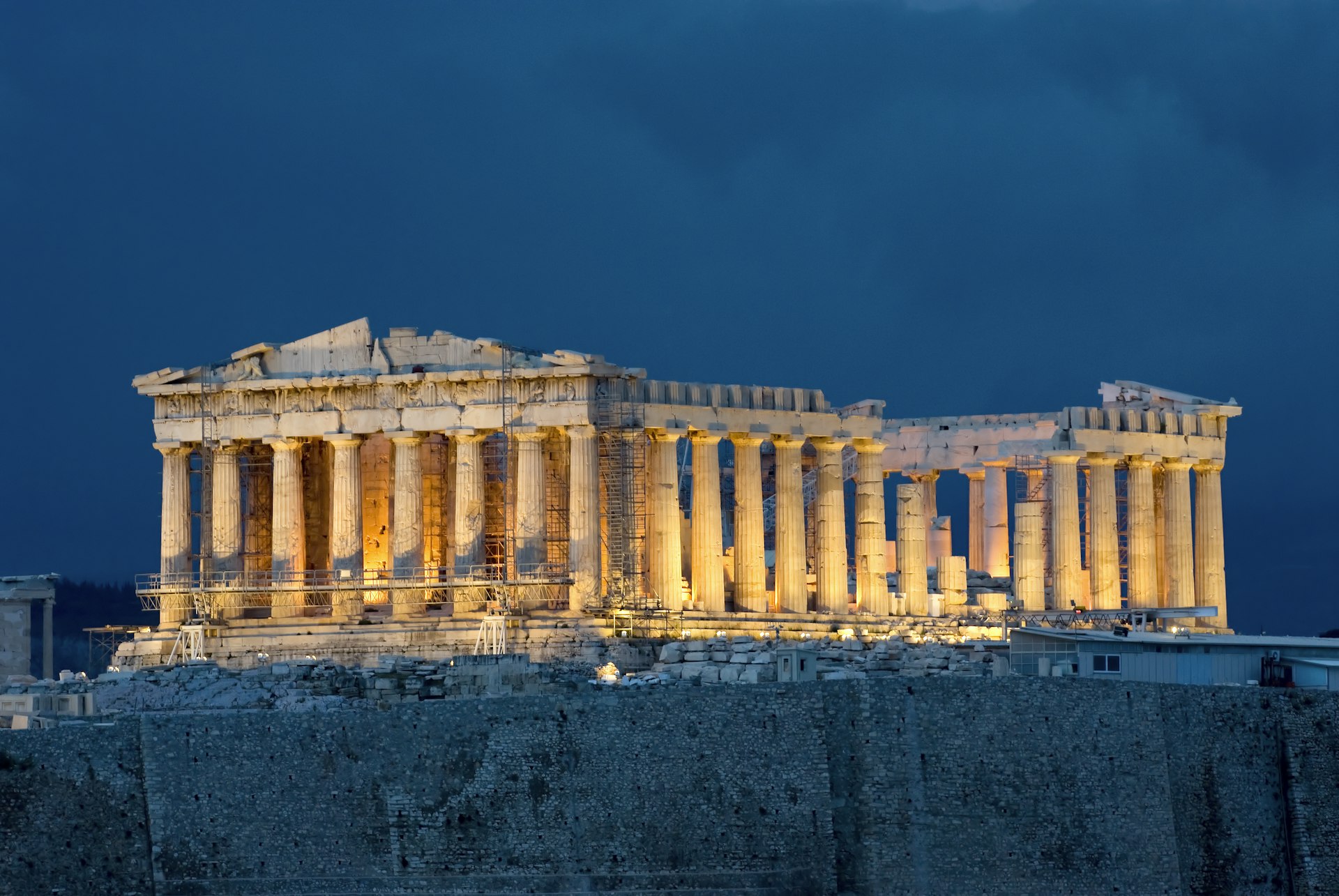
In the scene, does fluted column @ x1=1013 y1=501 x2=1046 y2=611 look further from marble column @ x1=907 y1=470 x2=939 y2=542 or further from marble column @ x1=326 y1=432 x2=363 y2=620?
marble column @ x1=326 y1=432 x2=363 y2=620

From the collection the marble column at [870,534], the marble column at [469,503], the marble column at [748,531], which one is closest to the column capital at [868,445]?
the marble column at [870,534]

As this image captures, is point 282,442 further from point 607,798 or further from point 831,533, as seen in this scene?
point 607,798

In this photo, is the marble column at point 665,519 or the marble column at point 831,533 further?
the marble column at point 831,533

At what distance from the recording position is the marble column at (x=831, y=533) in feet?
374

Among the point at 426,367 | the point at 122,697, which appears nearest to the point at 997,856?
the point at 122,697

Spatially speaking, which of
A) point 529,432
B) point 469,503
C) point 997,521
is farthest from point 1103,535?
point 469,503

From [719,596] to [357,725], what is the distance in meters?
32.6

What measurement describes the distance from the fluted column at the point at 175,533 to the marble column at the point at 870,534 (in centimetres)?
2625

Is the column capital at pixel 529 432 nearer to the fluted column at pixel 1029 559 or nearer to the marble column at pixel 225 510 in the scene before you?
the marble column at pixel 225 510

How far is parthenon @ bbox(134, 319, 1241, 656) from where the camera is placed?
108188mm

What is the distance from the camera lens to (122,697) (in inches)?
3612

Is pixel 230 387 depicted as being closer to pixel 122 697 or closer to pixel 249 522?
pixel 249 522

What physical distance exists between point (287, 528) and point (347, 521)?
273 centimetres

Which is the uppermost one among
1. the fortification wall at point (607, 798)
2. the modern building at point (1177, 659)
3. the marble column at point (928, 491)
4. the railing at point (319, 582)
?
the marble column at point (928, 491)
